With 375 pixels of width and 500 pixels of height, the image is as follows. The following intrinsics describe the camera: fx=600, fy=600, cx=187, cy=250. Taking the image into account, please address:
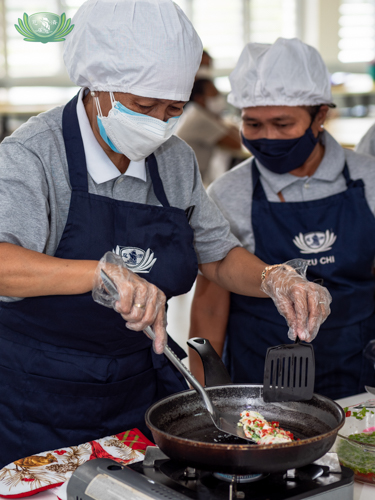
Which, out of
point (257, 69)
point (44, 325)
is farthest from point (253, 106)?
point (44, 325)

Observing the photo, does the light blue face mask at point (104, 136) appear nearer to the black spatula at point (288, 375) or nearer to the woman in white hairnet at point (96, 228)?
the woman in white hairnet at point (96, 228)

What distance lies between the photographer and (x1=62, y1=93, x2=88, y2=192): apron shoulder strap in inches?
51.9

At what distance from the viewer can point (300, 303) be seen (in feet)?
4.23

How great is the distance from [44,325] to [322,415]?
617 mm

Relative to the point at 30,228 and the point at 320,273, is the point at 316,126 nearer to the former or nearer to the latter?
the point at 320,273

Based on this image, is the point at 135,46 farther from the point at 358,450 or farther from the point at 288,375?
the point at 358,450

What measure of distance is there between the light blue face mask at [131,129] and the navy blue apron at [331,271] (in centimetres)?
66

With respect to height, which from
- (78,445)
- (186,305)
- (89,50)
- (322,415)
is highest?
(89,50)

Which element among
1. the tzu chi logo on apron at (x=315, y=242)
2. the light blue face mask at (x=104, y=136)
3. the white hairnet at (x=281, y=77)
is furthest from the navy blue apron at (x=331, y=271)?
the light blue face mask at (x=104, y=136)

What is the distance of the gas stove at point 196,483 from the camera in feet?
2.95

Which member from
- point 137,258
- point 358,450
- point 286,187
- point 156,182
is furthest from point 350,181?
point 358,450

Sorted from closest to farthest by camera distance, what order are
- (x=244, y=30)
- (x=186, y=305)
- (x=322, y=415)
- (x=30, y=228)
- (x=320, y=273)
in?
(x=322, y=415)
(x=30, y=228)
(x=320, y=273)
(x=186, y=305)
(x=244, y=30)

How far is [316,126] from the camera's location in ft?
6.44

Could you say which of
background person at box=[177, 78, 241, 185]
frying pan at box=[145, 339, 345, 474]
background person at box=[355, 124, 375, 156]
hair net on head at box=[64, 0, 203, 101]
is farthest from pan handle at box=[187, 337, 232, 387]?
background person at box=[177, 78, 241, 185]
